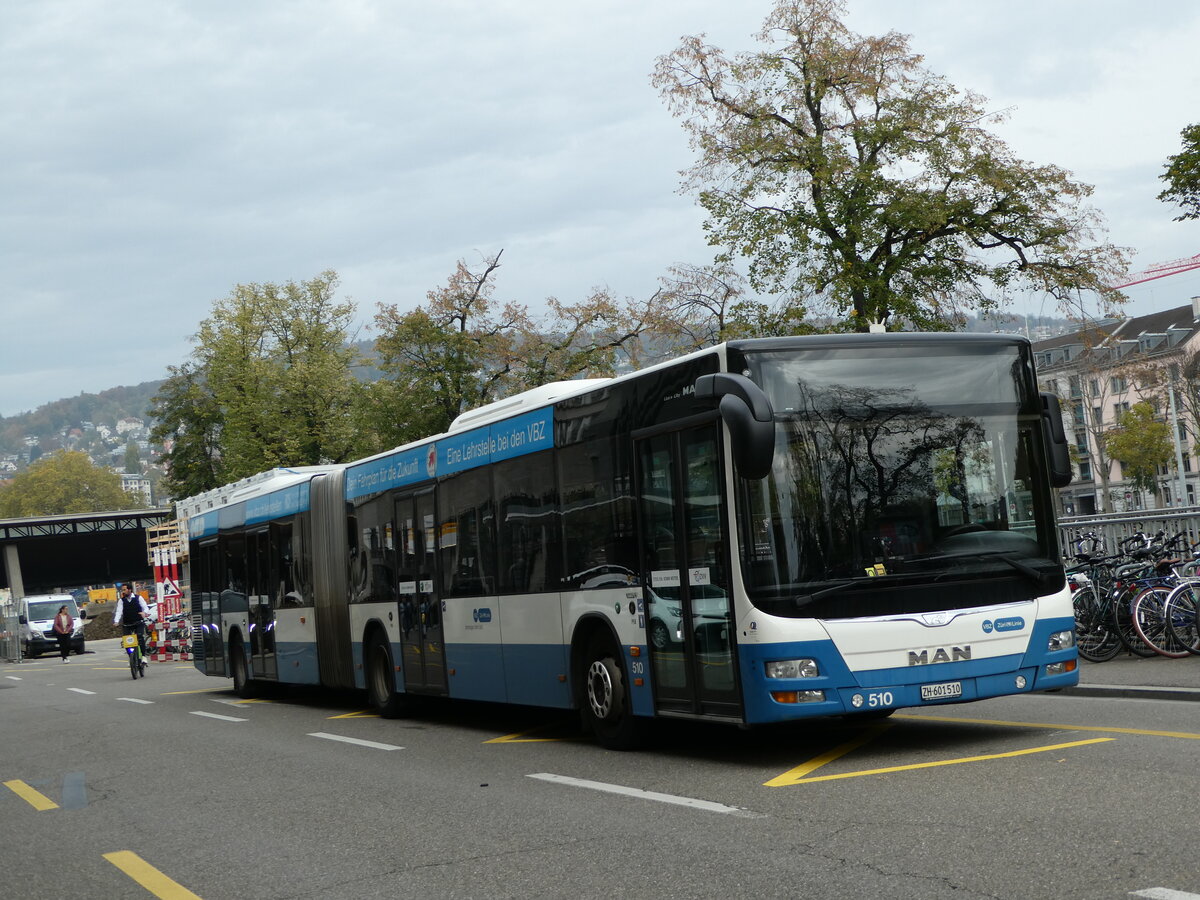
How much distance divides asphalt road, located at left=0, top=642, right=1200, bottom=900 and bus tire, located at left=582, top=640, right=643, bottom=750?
0.67ft

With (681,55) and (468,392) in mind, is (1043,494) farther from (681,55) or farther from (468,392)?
(468,392)

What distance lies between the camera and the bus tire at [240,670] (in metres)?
21.8

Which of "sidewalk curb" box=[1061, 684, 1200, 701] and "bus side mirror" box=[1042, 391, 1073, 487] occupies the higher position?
"bus side mirror" box=[1042, 391, 1073, 487]

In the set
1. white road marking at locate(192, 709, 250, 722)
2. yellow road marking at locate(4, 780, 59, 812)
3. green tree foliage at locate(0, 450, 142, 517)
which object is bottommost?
white road marking at locate(192, 709, 250, 722)

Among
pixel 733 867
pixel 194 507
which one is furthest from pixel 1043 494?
pixel 194 507

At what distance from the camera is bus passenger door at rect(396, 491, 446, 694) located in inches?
577

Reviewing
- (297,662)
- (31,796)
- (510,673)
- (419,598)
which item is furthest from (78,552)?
(31,796)

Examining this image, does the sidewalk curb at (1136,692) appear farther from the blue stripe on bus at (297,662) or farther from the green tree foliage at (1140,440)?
the green tree foliage at (1140,440)

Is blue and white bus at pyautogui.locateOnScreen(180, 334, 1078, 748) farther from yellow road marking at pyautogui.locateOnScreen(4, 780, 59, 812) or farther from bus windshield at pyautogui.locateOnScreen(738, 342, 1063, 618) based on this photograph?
yellow road marking at pyautogui.locateOnScreen(4, 780, 59, 812)

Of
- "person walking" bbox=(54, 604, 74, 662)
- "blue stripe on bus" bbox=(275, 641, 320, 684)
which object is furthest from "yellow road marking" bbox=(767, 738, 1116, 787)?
"person walking" bbox=(54, 604, 74, 662)

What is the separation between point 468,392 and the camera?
4081 cm

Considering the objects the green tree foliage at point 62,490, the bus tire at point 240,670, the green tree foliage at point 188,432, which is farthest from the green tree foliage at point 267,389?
the green tree foliage at point 62,490

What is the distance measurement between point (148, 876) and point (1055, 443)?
6504mm

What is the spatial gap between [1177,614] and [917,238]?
14.6 metres
